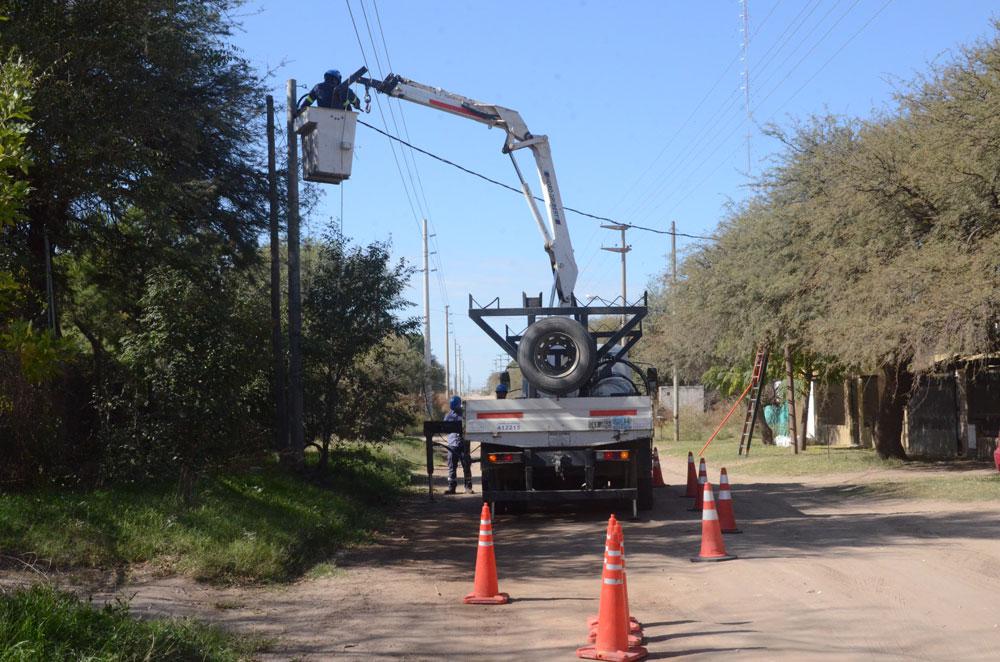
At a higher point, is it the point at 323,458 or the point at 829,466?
the point at 323,458

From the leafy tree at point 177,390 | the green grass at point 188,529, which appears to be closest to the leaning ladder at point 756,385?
the green grass at point 188,529

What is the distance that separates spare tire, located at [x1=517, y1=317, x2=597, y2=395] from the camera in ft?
48.0

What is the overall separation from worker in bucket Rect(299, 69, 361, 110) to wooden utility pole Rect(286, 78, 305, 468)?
0.31 m

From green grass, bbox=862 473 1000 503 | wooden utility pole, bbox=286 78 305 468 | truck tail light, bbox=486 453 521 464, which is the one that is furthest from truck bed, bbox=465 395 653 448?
green grass, bbox=862 473 1000 503

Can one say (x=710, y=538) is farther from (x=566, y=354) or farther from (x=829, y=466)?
(x=829, y=466)

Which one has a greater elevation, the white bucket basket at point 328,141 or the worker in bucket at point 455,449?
the white bucket basket at point 328,141

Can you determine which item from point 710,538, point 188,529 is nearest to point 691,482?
point 710,538

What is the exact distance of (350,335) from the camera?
16.6 m

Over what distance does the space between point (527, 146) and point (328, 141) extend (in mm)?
3924

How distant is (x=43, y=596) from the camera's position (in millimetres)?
6727

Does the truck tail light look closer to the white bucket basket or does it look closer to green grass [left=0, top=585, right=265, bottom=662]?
the white bucket basket

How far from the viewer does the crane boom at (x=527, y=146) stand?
17081 mm

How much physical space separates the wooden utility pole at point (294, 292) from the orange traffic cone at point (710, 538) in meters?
6.89

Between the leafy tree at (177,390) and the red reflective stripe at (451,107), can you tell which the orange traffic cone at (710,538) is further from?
the red reflective stripe at (451,107)
